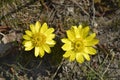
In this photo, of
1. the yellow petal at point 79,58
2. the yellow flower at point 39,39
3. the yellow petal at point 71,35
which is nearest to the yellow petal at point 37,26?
the yellow flower at point 39,39

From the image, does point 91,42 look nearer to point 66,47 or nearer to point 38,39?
point 66,47

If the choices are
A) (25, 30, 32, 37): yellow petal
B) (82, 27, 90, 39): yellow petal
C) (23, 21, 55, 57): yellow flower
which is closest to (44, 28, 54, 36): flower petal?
(23, 21, 55, 57): yellow flower

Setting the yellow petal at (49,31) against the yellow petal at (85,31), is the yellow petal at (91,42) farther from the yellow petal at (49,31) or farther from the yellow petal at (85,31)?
the yellow petal at (49,31)

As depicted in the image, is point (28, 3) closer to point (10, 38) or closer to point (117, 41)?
point (10, 38)

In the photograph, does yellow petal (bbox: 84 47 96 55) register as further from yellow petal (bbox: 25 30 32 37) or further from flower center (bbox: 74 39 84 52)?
yellow petal (bbox: 25 30 32 37)

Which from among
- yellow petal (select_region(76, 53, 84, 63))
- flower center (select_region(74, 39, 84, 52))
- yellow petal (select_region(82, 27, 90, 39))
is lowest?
yellow petal (select_region(76, 53, 84, 63))

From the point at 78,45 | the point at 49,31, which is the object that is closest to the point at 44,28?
the point at 49,31

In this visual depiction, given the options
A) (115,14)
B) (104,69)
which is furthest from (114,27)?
(104,69)
